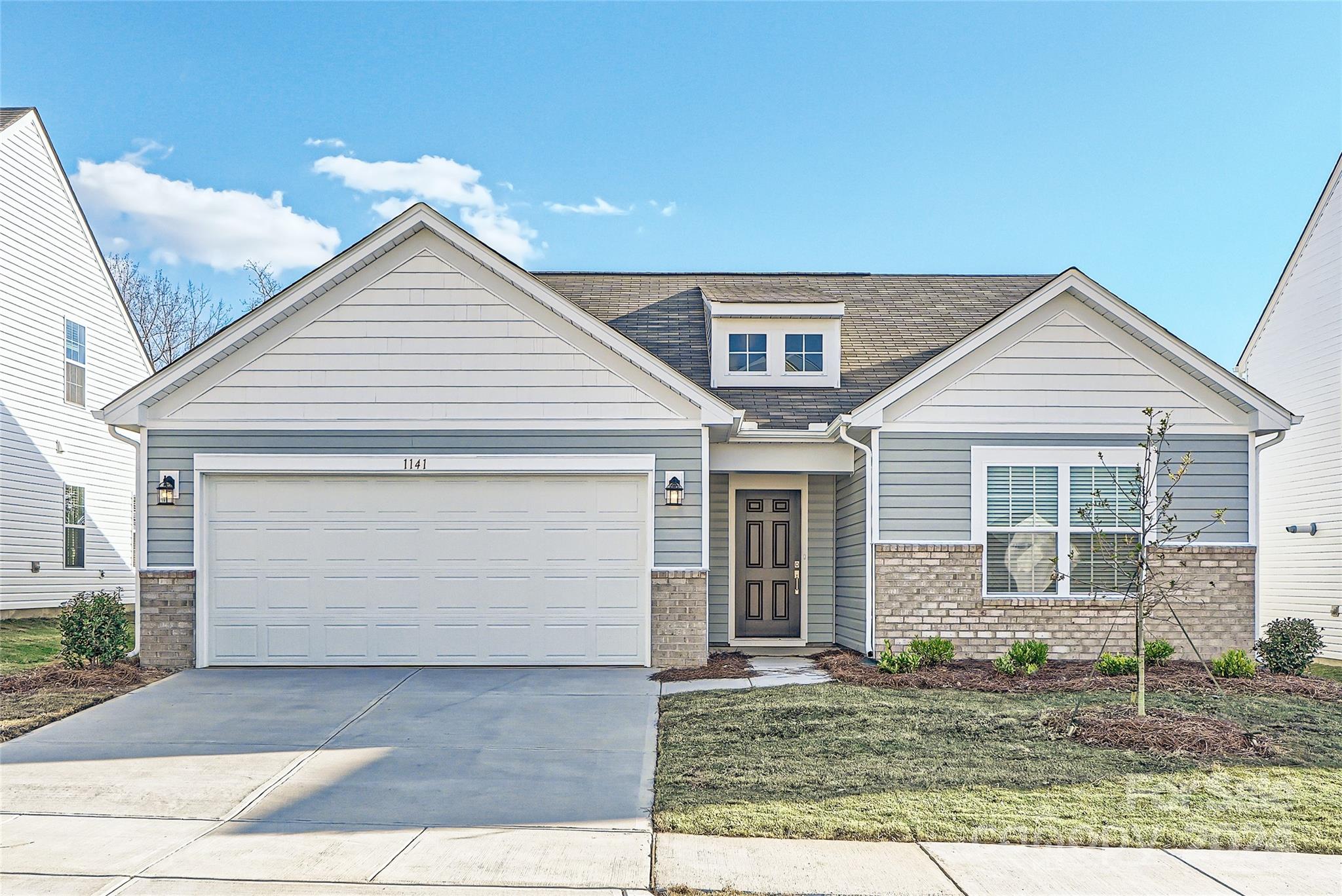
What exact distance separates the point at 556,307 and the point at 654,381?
56.9 inches

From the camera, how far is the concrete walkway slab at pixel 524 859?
531 cm

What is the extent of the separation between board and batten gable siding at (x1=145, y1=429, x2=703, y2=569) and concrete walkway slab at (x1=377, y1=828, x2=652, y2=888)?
6.06 meters

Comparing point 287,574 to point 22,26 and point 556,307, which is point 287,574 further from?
point 22,26

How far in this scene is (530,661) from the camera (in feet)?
39.6

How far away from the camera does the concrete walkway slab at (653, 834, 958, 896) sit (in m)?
5.20

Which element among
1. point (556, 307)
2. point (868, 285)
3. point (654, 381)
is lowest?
point (654, 381)

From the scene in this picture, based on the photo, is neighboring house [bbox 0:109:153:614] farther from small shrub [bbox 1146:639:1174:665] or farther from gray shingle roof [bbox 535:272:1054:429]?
small shrub [bbox 1146:639:1174:665]

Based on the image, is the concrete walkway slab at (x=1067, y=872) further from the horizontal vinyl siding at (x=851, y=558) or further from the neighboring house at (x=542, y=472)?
the horizontal vinyl siding at (x=851, y=558)

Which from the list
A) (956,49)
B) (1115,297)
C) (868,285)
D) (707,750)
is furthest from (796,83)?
(707,750)

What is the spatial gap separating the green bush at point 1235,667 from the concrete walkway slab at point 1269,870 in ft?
19.2

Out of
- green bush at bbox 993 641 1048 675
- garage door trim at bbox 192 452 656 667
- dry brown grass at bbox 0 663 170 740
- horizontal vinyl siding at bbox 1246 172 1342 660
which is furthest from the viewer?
horizontal vinyl siding at bbox 1246 172 1342 660

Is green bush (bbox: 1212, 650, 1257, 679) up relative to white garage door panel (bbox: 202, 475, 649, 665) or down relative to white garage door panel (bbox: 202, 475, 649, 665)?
down

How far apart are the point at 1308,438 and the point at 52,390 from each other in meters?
21.9

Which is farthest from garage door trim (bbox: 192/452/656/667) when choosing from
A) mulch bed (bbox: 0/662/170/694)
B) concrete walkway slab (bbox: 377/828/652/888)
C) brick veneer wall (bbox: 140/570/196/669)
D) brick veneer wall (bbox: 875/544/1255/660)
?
concrete walkway slab (bbox: 377/828/652/888)
